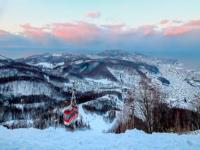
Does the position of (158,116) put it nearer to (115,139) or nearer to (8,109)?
(115,139)

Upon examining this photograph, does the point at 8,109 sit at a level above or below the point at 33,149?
below

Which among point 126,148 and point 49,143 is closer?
point 126,148

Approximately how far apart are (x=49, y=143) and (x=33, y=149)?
1.63 metres

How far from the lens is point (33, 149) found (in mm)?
14680

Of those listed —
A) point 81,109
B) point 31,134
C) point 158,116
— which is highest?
point 31,134

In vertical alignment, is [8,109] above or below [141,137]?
below

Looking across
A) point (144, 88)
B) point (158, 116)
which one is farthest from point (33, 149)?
point (158, 116)

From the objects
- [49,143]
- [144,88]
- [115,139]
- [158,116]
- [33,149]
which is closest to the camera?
[33,149]

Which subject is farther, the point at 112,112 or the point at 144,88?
the point at 112,112

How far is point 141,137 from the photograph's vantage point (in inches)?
694

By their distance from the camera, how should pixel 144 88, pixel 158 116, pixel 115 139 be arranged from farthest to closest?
pixel 158 116 < pixel 144 88 < pixel 115 139

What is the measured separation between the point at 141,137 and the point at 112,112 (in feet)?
523

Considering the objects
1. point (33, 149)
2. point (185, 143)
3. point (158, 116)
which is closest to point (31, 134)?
point (33, 149)

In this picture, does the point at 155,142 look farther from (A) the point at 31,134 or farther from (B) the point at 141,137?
(A) the point at 31,134
